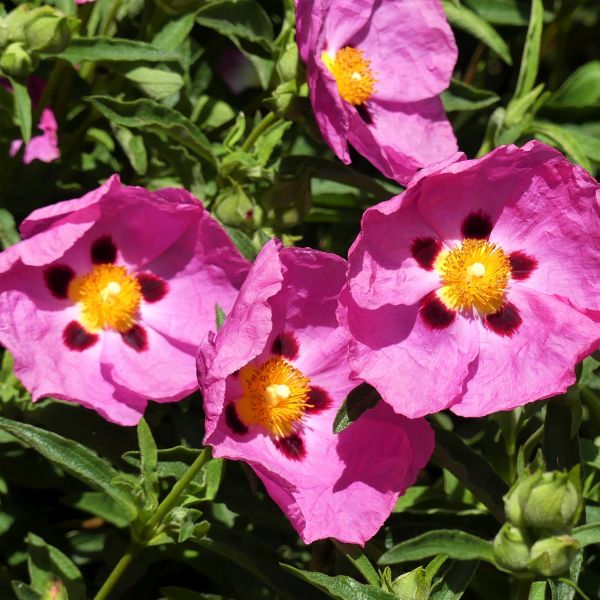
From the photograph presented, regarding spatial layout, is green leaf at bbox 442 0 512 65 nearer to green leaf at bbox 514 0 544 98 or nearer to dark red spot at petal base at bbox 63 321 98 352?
green leaf at bbox 514 0 544 98

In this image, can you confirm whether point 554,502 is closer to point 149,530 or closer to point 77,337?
point 149,530

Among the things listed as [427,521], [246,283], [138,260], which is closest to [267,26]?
[138,260]

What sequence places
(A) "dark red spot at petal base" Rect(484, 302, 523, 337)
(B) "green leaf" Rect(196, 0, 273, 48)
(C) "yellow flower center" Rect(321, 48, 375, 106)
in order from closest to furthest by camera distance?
(A) "dark red spot at petal base" Rect(484, 302, 523, 337) → (B) "green leaf" Rect(196, 0, 273, 48) → (C) "yellow flower center" Rect(321, 48, 375, 106)

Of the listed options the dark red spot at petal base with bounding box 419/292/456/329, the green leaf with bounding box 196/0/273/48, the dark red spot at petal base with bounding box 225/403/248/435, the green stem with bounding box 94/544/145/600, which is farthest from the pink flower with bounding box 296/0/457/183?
the green stem with bounding box 94/544/145/600

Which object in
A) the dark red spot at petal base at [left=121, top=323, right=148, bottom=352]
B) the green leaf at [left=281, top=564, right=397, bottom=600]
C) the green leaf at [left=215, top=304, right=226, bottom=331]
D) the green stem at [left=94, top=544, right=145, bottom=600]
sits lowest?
the green stem at [left=94, top=544, right=145, bottom=600]

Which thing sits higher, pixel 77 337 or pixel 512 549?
pixel 512 549

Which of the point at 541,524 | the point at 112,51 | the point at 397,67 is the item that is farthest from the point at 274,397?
the point at 397,67
